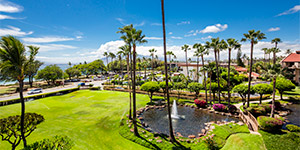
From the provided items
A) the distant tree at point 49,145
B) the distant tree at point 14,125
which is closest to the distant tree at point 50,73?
the distant tree at point 14,125

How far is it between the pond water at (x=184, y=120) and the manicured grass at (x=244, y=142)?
404 centimetres

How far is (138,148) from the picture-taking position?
1499 cm

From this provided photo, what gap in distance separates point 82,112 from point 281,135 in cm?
3126

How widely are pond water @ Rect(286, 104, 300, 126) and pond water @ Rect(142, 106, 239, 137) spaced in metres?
8.50

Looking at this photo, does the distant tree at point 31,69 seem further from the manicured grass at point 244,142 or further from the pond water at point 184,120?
the manicured grass at point 244,142

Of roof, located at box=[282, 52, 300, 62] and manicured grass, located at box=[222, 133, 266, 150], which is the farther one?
roof, located at box=[282, 52, 300, 62]

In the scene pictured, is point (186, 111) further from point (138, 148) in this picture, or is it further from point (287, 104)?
point (287, 104)

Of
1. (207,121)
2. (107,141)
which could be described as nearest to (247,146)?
(207,121)

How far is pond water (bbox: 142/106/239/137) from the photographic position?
19.5 metres

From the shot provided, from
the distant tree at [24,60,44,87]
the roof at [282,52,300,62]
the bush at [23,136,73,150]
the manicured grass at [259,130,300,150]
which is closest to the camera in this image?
the bush at [23,136,73,150]

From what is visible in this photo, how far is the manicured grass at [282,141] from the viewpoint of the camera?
14.0 metres

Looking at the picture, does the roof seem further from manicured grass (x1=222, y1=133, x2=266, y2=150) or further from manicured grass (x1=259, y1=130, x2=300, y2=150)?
manicured grass (x1=222, y1=133, x2=266, y2=150)

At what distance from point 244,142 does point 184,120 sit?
29.8 feet

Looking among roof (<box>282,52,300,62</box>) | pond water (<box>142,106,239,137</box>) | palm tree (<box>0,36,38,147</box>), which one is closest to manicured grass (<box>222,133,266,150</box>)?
pond water (<box>142,106,239,137</box>)
